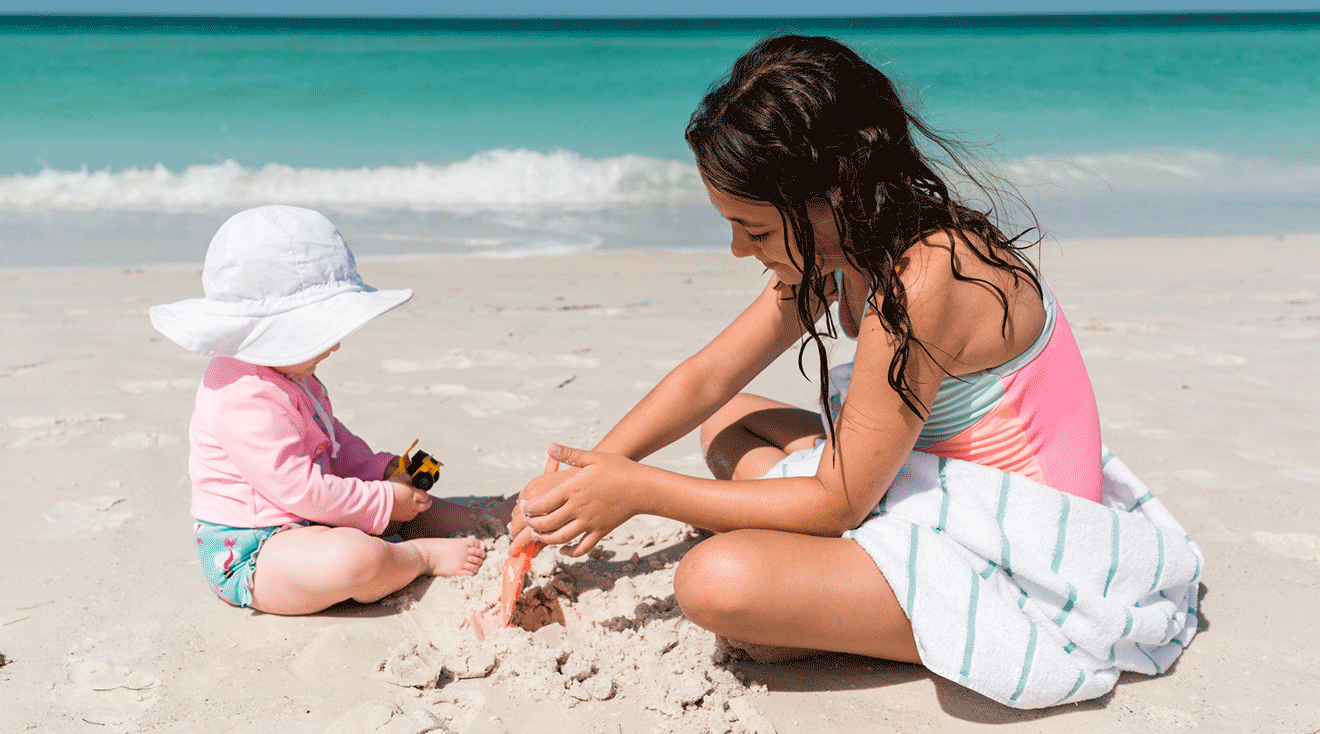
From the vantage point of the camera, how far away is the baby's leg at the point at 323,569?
5.74 feet

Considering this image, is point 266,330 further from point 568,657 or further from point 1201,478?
point 1201,478

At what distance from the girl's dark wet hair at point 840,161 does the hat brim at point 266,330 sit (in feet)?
2.69

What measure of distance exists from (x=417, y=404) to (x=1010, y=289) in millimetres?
2088

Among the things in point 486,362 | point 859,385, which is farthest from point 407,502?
point 486,362

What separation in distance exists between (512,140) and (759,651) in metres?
10.9

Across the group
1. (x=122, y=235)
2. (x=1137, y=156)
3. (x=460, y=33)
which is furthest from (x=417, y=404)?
(x=460, y=33)

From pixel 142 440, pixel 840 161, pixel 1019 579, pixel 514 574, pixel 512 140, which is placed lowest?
pixel 512 140

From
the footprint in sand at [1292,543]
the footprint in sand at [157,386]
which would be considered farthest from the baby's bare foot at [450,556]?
the footprint in sand at [1292,543]

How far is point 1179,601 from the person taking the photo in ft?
5.59

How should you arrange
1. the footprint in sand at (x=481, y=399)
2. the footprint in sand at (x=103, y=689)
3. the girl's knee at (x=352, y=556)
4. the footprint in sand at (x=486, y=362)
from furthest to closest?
1. the footprint in sand at (x=486, y=362)
2. the footprint in sand at (x=481, y=399)
3. the girl's knee at (x=352, y=556)
4. the footprint in sand at (x=103, y=689)

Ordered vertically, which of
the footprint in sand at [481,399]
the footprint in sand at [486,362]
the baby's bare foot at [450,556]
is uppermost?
the baby's bare foot at [450,556]

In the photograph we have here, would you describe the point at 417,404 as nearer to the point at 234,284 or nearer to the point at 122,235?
the point at 234,284

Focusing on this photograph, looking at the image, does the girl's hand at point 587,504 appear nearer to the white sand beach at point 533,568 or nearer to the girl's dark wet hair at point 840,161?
the white sand beach at point 533,568

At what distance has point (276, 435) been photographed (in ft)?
5.92
